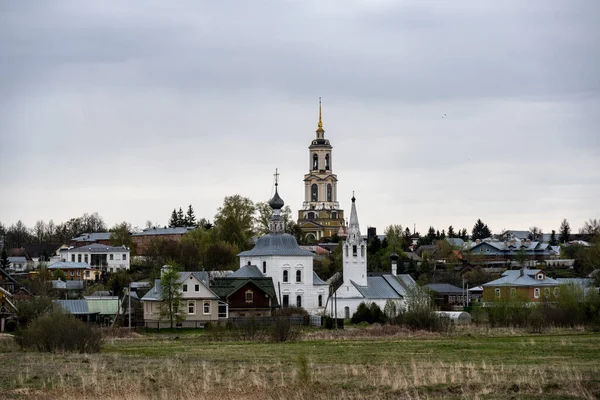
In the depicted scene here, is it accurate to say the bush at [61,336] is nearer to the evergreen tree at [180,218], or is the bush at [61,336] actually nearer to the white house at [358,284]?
the white house at [358,284]

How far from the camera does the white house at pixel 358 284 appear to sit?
81.5m

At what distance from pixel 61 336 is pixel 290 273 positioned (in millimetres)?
42156

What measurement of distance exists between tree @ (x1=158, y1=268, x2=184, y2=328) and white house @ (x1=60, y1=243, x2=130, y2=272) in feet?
196

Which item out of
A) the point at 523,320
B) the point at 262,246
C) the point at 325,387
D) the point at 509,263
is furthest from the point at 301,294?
the point at 509,263

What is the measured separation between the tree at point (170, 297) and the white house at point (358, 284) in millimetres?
13500

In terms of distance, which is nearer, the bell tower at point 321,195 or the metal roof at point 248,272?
the metal roof at point 248,272

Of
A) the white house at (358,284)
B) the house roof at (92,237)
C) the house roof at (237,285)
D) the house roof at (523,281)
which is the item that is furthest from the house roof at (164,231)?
the house roof at (237,285)

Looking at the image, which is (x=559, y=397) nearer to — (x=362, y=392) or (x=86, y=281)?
(x=362, y=392)

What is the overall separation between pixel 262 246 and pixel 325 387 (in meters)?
57.4

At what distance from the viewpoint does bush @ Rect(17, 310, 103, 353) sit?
41.8 m

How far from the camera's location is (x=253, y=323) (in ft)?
179

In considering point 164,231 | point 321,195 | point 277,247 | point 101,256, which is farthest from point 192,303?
point 321,195

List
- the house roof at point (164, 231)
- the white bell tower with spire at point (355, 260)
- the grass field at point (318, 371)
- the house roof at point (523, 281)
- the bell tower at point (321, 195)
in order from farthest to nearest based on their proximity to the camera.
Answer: the bell tower at point (321, 195), the house roof at point (164, 231), the house roof at point (523, 281), the white bell tower with spire at point (355, 260), the grass field at point (318, 371)

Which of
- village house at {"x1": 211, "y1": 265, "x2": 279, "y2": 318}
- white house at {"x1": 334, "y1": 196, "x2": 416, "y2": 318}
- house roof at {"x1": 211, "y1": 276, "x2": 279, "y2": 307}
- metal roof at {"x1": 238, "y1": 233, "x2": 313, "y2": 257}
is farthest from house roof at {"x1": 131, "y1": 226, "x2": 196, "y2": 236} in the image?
village house at {"x1": 211, "y1": 265, "x2": 279, "y2": 318}
